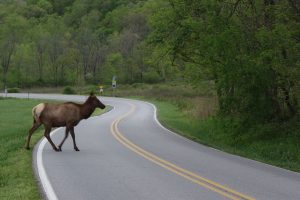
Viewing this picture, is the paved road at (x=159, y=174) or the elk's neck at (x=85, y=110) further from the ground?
the elk's neck at (x=85, y=110)

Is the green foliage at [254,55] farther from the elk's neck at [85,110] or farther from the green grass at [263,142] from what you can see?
the elk's neck at [85,110]

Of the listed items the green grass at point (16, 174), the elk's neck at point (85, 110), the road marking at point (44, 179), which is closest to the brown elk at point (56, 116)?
the elk's neck at point (85, 110)

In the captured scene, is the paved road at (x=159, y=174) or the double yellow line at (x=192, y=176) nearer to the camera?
the double yellow line at (x=192, y=176)

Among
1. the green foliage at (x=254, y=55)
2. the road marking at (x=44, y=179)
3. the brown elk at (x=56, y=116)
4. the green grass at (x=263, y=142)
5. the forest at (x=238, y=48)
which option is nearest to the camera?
the road marking at (x=44, y=179)

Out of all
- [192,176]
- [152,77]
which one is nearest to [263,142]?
[192,176]

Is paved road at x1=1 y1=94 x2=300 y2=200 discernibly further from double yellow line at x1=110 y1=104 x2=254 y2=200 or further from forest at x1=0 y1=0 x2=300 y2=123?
forest at x1=0 y1=0 x2=300 y2=123

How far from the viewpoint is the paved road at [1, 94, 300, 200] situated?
960 cm

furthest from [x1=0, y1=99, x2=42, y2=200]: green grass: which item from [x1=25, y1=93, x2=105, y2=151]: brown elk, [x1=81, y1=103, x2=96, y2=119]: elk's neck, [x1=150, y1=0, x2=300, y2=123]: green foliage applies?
[x1=150, y1=0, x2=300, y2=123]: green foliage

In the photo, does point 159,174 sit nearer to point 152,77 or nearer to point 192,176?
point 192,176

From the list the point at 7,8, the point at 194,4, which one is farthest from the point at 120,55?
the point at 194,4

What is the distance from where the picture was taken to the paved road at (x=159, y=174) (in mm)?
9602

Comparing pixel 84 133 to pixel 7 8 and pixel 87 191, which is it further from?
pixel 7 8

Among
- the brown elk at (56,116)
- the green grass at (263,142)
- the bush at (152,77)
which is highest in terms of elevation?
the brown elk at (56,116)

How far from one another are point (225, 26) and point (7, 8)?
171m
